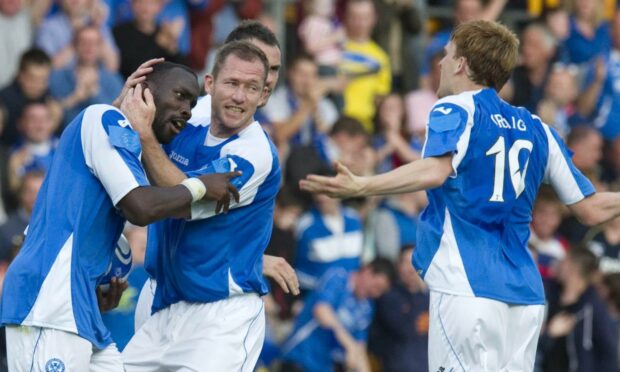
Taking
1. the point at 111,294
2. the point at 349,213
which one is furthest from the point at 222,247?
the point at 349,213

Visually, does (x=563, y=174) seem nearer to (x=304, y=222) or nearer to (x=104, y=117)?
(x=104, y=117)

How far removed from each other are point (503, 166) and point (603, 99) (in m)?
9.21

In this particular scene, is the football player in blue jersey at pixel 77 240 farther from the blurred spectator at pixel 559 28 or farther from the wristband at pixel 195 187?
the blurred spectator at pixel 559 28

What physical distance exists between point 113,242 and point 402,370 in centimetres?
628

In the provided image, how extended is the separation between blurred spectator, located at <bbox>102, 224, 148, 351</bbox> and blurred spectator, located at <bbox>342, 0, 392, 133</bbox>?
12.7 ft

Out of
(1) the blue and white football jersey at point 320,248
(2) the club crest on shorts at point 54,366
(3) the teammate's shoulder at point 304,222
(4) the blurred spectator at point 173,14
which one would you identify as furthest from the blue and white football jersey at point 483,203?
(4) the blurred spectator at point 173,14

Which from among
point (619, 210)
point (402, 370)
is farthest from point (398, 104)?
point (619, 210)

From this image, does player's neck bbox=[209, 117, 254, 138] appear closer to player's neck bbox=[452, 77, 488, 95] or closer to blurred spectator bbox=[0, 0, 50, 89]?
player's neck bbox=[452, 77, 488, 95]

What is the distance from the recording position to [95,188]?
23.3 ft

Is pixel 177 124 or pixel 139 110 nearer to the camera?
pixel 139 110

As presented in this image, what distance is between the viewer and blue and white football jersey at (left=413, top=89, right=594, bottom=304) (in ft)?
25.8

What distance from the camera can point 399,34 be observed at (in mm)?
16406

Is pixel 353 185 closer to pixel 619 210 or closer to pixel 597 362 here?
pixel 619 210

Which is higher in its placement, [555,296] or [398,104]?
[398,104]
